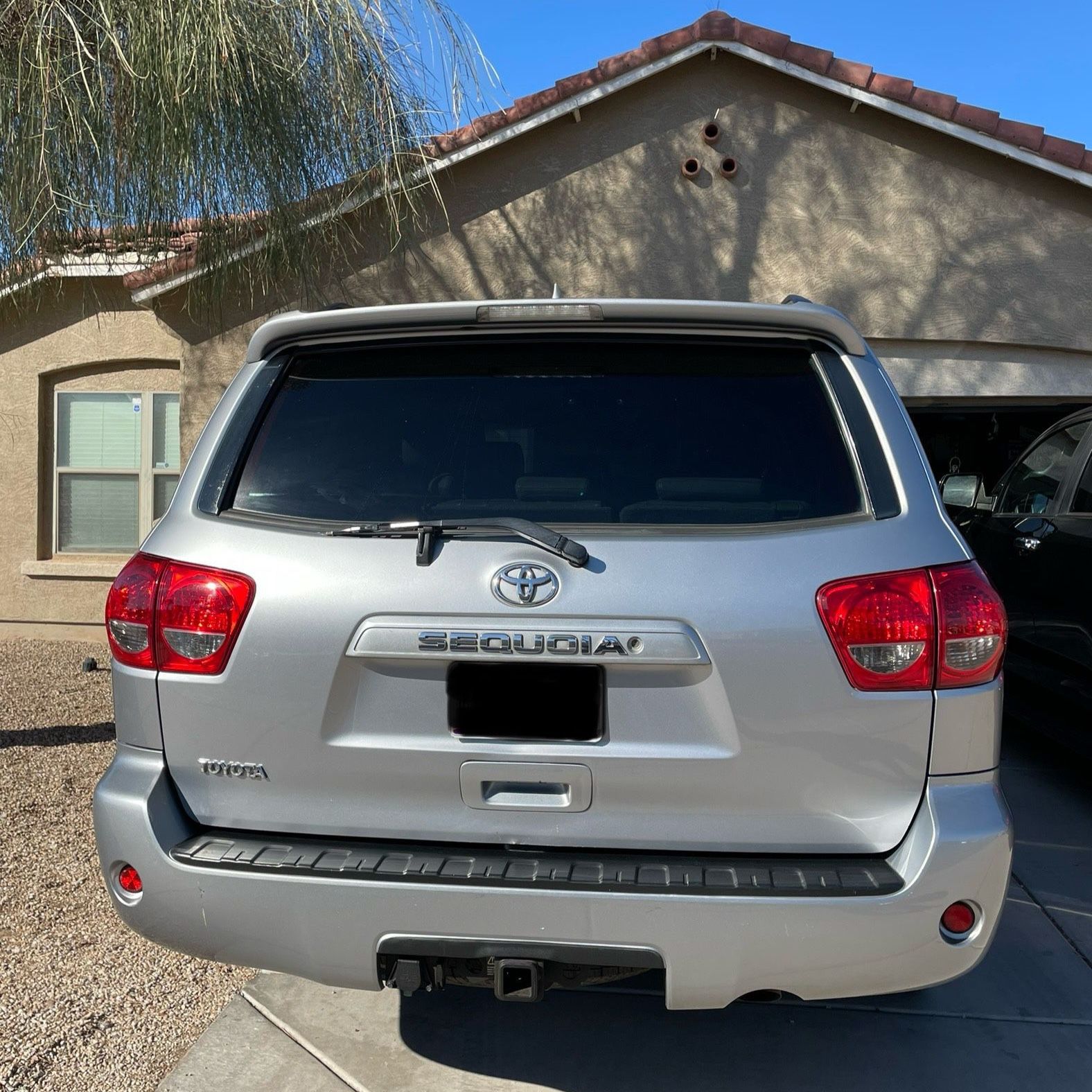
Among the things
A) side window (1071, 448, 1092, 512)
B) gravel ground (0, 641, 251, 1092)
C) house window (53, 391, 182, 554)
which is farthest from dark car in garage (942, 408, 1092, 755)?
house window (53, 391, 182, 554)

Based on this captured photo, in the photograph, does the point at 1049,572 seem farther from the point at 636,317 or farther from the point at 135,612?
the point at 135,612

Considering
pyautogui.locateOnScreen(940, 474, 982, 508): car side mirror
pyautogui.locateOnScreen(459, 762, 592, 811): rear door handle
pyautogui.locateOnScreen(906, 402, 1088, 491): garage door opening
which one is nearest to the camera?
pyautogui.locateOnScreen(459, 762, 592, 811): rear door handle

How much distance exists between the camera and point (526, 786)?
7.66 feet

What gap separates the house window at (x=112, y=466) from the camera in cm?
961

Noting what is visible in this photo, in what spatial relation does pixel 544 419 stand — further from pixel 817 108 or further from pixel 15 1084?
pixel 817 108

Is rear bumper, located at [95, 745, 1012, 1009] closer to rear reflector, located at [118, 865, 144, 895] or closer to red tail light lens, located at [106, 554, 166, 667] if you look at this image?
rear reflector, located at [118, 865, 144, 895]

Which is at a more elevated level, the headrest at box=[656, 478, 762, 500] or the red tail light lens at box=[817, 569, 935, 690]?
the headrest at box=[656, 478, 762, 500]

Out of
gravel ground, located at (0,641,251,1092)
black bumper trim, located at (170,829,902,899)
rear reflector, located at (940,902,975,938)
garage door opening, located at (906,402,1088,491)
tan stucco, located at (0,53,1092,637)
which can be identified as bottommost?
gravel ground, located at (0,641,251,1092)

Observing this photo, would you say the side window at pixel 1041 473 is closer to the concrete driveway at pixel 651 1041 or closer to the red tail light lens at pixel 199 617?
the concrete driveway at pixel 651 1041

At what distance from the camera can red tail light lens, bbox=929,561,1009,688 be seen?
227 centimetres

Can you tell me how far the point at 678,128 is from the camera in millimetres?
8188

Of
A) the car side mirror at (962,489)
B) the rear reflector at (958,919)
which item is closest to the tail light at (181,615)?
the rear reflector at (958,919)

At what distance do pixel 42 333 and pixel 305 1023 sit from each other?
8.14 m

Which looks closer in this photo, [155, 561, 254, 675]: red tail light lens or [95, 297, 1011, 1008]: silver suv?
[95, 297, 1011, 1008]: silver suv
